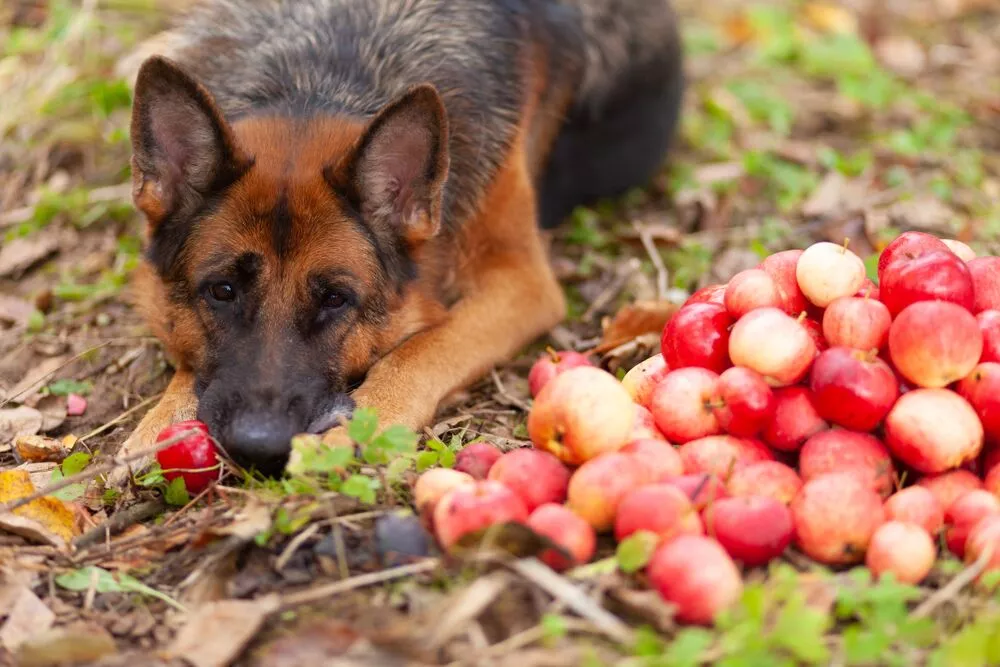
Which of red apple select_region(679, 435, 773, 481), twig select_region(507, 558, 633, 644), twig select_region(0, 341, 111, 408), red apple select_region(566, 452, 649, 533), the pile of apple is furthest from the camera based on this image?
twig select_region(0, 341, 111, 408)

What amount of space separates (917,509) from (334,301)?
81.1 inches

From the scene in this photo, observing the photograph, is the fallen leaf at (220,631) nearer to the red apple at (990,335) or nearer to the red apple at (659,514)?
the red apple at (659,514)

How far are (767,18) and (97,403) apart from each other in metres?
6.29

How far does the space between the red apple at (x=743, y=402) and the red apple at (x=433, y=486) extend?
0.81m

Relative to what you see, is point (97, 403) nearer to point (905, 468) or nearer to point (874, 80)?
point (905, 468)

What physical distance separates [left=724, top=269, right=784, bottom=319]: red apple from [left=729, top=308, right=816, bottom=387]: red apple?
128 mm

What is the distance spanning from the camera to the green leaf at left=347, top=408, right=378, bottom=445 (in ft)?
10.8

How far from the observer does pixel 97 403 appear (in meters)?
4.39

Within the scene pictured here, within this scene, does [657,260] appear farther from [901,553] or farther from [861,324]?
[901,553]

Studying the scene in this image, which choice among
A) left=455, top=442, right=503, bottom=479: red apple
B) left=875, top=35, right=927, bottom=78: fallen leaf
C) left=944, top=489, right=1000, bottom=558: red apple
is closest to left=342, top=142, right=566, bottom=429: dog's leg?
left=455, top=442, right=503, bottom=479: red apple

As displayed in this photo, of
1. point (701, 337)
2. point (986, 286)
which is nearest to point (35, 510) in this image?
point (701, 337)

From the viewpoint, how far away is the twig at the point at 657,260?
512cm

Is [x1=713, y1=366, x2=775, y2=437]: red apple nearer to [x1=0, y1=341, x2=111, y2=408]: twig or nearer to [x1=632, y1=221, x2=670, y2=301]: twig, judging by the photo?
[x1=632, y1=221, x2=670, y2=301]: twig

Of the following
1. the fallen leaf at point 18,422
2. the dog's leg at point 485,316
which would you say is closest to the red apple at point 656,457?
the dog's leg at point 485,316
